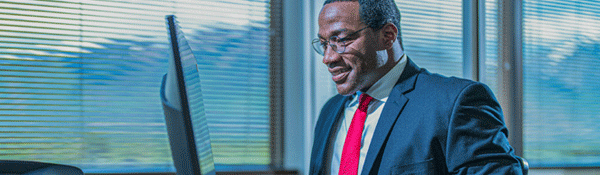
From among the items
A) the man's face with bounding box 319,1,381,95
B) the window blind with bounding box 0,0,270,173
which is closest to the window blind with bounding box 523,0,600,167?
the window blind with bounding box 0,0,270,173

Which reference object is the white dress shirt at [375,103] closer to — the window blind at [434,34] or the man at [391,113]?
the man at [391,113]

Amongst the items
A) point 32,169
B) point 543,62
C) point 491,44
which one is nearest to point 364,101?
point 32,169

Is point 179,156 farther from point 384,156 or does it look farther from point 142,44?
point 142,44

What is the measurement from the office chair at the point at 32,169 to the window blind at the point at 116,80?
3.42 feet

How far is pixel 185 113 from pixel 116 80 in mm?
1816

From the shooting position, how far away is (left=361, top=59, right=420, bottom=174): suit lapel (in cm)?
108

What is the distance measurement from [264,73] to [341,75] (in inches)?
42.9

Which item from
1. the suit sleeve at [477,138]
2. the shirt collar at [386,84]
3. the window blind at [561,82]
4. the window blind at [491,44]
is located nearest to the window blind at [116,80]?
the shirt collar at [386,84]

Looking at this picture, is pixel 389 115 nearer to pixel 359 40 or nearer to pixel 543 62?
pixel 359 40

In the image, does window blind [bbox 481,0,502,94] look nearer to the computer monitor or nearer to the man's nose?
the man's nose

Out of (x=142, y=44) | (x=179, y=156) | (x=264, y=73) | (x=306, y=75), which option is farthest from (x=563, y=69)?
(x=179, y=156)

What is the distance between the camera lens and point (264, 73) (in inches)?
88.8

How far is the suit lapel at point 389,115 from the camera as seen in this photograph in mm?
1079

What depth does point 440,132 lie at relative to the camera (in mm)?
Answer: 996
